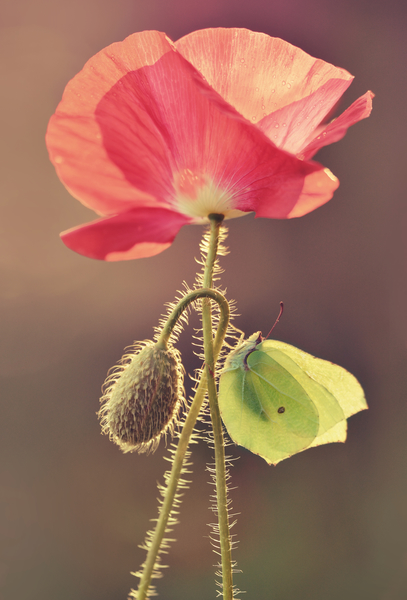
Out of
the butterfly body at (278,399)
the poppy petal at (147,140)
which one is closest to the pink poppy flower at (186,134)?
the poppy petal at (147,140)

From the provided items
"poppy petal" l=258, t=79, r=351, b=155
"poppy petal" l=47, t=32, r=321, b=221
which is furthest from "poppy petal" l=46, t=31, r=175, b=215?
"poppy petal" l=258, t=79, r=351, b=155

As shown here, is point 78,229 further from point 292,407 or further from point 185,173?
point 292,407

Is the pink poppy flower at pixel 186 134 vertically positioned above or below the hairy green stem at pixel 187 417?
above

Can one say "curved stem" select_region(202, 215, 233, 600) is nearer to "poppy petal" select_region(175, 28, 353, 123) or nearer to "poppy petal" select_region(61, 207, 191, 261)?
"poppy petal" select_region(61, 207, 191, 261)

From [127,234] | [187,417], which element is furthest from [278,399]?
[127,234]

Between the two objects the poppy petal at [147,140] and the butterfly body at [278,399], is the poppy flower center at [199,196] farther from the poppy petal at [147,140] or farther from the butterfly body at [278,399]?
the butterfly body at [278,399]

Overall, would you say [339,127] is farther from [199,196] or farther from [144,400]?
[144,400]

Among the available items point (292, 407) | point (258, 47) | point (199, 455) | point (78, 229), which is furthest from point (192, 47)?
point (199, 455)
